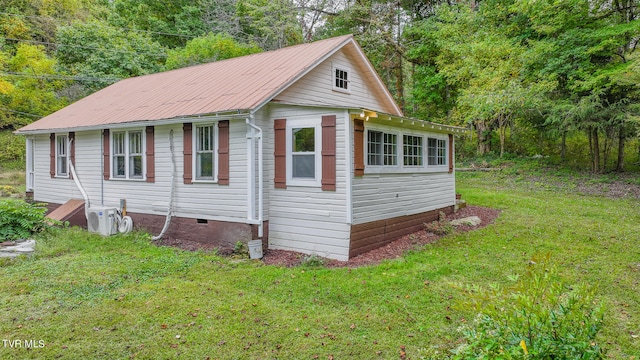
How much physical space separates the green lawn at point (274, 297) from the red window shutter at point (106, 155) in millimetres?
2399

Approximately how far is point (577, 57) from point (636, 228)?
28.5ft

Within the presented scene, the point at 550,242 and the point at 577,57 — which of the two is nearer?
the point at 550,242

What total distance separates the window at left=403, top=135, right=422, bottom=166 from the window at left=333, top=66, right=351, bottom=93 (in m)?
2.79

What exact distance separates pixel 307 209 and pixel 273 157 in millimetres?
1379

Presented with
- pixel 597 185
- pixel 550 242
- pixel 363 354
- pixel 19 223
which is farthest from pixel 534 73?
pixel 19 223

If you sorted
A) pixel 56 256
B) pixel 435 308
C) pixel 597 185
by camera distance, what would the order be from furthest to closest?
pixel 597 185 < pixel 56 256 < pixel 435 308

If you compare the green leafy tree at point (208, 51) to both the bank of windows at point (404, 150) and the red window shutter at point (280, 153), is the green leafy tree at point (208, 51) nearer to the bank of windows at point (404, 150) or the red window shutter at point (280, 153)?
the bank of windows at point (404, 150)

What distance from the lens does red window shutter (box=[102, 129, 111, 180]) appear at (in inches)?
431

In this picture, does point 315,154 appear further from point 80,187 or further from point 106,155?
point 80,187

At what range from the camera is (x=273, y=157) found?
8.34m

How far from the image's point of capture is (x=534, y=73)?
1612 centimetres

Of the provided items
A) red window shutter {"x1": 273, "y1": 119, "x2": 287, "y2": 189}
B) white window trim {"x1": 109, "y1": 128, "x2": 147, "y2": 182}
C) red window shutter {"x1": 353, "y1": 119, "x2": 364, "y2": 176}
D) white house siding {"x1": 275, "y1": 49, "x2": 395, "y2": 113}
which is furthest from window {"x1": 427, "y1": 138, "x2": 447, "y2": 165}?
white window trim {"x1": 109, "y1": 128, "x2": 147, "y2": 182}

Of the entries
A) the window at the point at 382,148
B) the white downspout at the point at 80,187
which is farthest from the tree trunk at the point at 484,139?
the white downspout at the point at 80,187

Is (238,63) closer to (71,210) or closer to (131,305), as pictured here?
(71,210)
